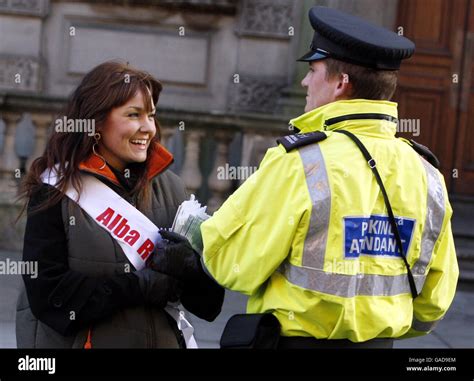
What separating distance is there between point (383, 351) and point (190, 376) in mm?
656

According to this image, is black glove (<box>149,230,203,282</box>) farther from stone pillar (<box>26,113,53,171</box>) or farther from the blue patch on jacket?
stone pillar (<box>26,113,53,171</box>)

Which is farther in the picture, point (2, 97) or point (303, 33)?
point (303, 33)

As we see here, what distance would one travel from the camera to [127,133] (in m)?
3.34

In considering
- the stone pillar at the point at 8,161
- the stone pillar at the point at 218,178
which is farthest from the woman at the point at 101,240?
the stone pillar at the point at 8,161

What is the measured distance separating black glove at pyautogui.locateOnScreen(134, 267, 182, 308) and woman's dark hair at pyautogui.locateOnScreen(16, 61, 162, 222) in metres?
0.31

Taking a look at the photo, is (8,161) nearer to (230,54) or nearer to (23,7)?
(23,7)

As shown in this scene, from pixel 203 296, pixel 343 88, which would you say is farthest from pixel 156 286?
pixel 343 88

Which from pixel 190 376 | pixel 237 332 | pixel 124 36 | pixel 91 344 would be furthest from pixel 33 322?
pixel 124 36

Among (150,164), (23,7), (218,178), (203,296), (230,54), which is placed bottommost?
(218,178)

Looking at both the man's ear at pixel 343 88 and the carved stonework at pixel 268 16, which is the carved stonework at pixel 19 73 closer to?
the carved stonework at pixel 268 16

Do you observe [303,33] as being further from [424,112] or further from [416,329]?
[416,329]

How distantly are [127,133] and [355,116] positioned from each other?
804mm

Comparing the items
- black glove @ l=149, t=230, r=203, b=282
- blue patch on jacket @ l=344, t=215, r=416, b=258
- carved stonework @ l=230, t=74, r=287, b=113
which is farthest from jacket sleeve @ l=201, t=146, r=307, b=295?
carved stonework @ l=230, t=74, r=287, b=113

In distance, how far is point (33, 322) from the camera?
333 centimetres
